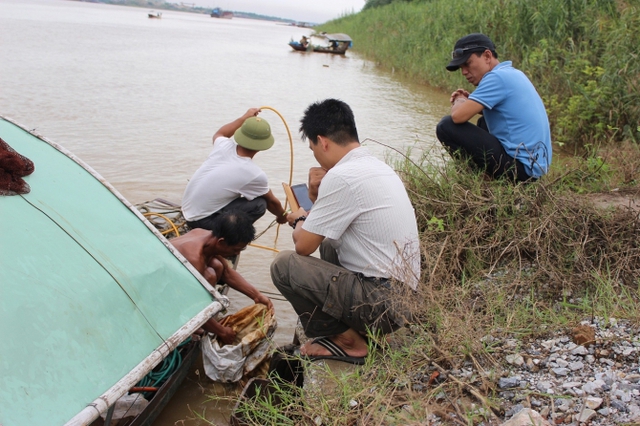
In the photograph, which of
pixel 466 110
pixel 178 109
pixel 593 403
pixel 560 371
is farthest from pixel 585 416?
pixel 178 109

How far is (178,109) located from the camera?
448 inches

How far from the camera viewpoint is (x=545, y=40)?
31.1 feet

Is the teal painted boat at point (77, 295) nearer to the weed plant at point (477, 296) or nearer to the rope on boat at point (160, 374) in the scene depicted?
the rope on boat at point (160, 374)

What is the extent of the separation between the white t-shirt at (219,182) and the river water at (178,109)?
0.79 m

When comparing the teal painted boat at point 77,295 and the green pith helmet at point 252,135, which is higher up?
the green pith helmet at point 252,135

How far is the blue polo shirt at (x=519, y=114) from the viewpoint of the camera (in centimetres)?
411

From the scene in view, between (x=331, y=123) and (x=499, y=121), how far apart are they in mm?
1826

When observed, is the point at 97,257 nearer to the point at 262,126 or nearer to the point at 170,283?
the point at 170,283

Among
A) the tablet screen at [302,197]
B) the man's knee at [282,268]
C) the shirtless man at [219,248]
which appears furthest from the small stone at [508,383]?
the tablet screen at [302,197]

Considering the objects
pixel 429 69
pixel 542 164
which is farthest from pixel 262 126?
pixel 429 69

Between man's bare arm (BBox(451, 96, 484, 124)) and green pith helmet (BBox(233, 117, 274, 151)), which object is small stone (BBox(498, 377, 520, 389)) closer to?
man's bare arm (BBox(451, 96, 484, 124))

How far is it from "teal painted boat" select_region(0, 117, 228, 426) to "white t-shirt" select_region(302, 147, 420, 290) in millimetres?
830

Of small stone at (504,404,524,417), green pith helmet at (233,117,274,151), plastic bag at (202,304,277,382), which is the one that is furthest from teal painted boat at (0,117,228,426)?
small stone at (504,404,524,417)

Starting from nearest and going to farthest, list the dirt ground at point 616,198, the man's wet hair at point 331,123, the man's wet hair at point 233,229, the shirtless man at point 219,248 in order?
the man's wet hair at point 331,123, the shirtless man at point 219,248, the man's wet hair at point 233,229, the dirt ground at point 616,198
